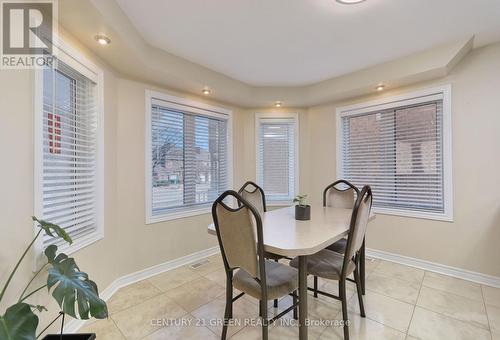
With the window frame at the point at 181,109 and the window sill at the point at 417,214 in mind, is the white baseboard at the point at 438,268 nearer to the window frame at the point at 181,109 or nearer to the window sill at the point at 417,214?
the window sill at the point at 417,214

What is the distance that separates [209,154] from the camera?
11.9 ft

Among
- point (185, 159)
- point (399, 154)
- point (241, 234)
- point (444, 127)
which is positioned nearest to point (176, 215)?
point (185, 159)

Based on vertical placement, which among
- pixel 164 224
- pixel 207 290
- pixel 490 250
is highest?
pixel 164 224

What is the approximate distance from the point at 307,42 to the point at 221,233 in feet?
6.81

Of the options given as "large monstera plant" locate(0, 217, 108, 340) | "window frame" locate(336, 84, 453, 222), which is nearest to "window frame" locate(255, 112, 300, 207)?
"window frame" locate(336, 84, 453, 222)

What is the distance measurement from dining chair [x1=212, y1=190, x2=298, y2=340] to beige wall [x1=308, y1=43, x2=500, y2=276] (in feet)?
7.32

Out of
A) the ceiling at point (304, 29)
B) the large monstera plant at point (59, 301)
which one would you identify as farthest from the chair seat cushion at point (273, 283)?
the ceiling at point (304, 29)

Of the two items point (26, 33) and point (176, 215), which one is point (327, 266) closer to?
point (176, 215)

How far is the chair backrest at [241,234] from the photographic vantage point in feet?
4.77

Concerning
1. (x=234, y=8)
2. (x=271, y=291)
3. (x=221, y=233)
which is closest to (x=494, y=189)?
(x=271, y=291)

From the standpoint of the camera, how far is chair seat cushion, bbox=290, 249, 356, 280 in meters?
1.80

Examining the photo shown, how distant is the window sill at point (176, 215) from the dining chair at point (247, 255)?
1573mm

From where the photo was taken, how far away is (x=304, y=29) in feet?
7.20

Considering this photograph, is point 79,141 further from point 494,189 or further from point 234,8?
point 494,189
